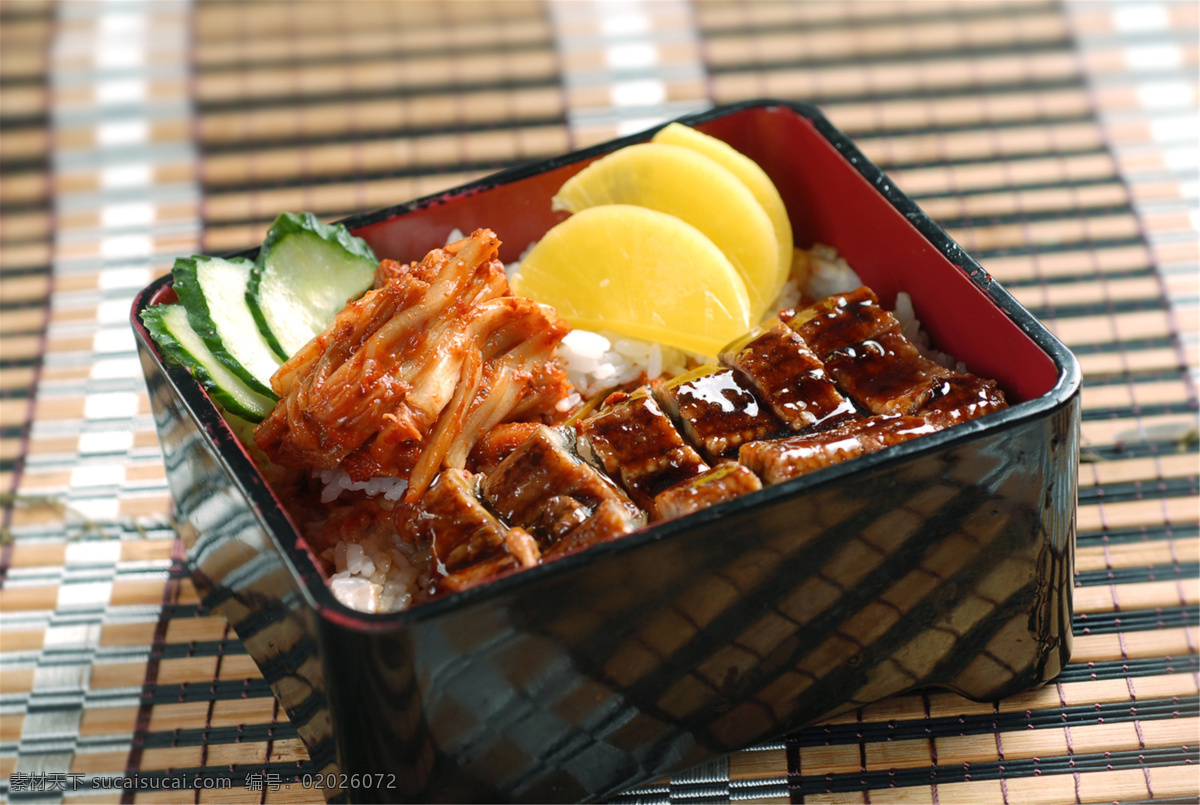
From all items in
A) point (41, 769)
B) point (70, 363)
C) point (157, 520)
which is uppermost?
point (70, 363)

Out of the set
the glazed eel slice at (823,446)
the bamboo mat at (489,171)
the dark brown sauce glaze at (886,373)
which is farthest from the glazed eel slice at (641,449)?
the bamboo mat at (489,171)

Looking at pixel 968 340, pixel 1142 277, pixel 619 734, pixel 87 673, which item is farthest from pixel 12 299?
pixel 1142 277

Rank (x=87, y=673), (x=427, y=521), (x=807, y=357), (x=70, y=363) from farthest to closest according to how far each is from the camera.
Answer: (x=70, y=363), (x=87, y=673), (x=807, y=357), (x=427, y=521)

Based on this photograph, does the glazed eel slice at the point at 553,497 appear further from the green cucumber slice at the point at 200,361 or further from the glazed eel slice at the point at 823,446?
the green cucumber slice at the point at 200,361

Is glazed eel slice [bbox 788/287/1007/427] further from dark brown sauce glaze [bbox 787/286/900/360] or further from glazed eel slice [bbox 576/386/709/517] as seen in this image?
glazed eel slice [bbox 576/386/709/517]

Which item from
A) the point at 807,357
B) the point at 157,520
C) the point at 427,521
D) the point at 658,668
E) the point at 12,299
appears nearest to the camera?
the point at 658,668

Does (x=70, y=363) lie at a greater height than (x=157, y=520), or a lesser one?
greater

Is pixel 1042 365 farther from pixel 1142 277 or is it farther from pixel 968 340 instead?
pixel 1142 277
